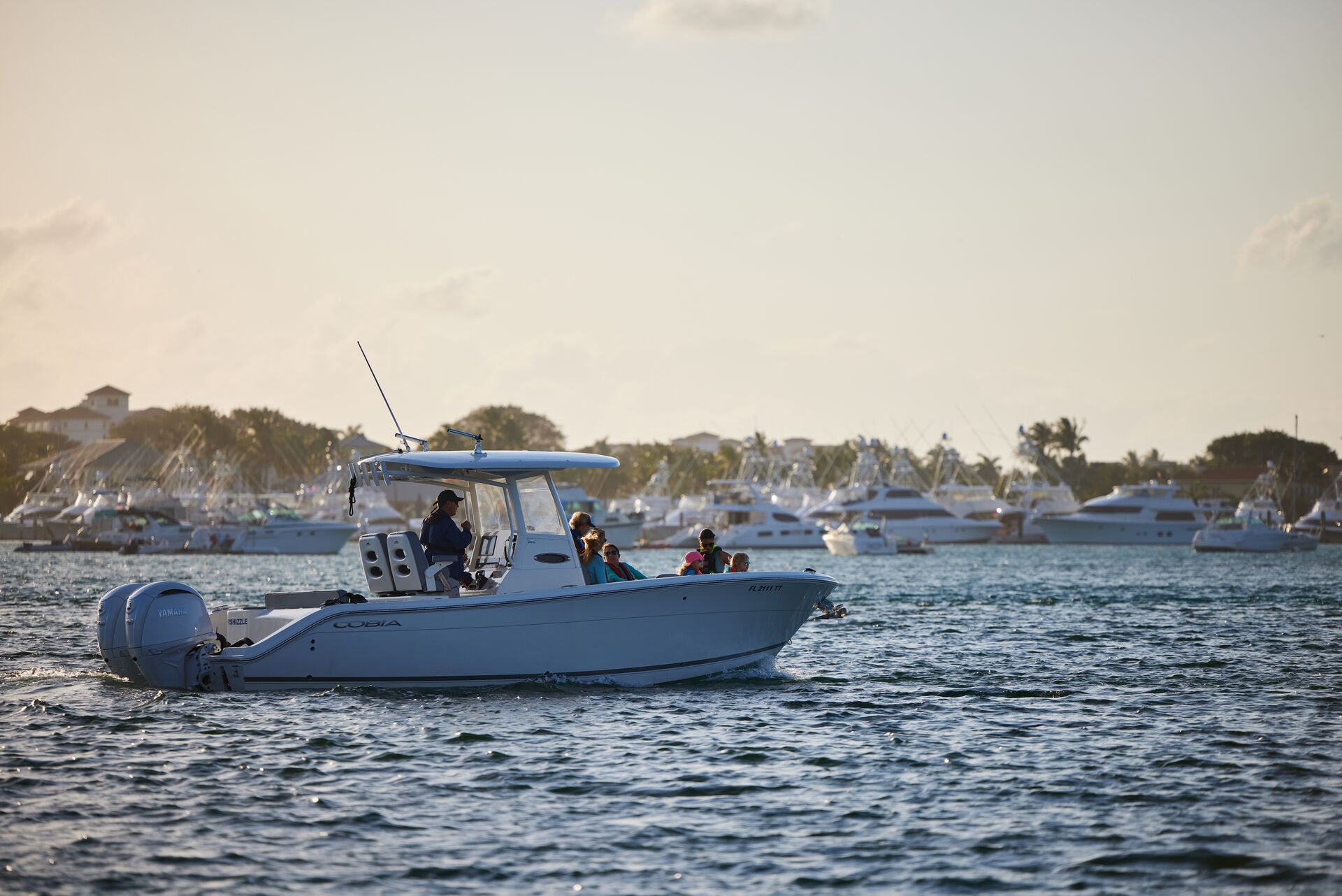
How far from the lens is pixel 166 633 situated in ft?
55.8

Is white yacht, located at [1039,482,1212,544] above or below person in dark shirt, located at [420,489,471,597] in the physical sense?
below

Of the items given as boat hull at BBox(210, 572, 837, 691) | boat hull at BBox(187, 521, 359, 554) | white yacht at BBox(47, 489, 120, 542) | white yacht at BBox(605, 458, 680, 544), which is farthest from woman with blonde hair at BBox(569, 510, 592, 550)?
white yacht at BBox(47, 489, 120, 542)

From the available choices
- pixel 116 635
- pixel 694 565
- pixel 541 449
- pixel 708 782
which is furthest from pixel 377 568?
pixel 541 449

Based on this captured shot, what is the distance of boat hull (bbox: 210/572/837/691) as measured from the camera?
54.2ft

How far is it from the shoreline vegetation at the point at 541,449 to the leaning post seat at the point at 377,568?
11943cm

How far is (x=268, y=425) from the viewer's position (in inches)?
6501

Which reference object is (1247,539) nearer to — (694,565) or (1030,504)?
(1030,504)

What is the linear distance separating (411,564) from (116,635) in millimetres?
3740

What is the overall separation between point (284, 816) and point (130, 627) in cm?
653

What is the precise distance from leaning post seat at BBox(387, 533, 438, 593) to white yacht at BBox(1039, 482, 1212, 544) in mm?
121958

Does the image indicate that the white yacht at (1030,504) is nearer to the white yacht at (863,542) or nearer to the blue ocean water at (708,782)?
the white yacht at (863,542)

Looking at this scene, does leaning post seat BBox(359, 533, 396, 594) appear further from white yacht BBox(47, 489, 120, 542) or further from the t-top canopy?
white yacht BBox(47, 489, 120, 542)

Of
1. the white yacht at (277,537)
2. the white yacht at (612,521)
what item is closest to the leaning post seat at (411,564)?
the white yacht at (277,537)

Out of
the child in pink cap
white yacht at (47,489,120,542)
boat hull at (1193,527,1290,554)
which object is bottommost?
boat hull at (1193,527,1290,554)
